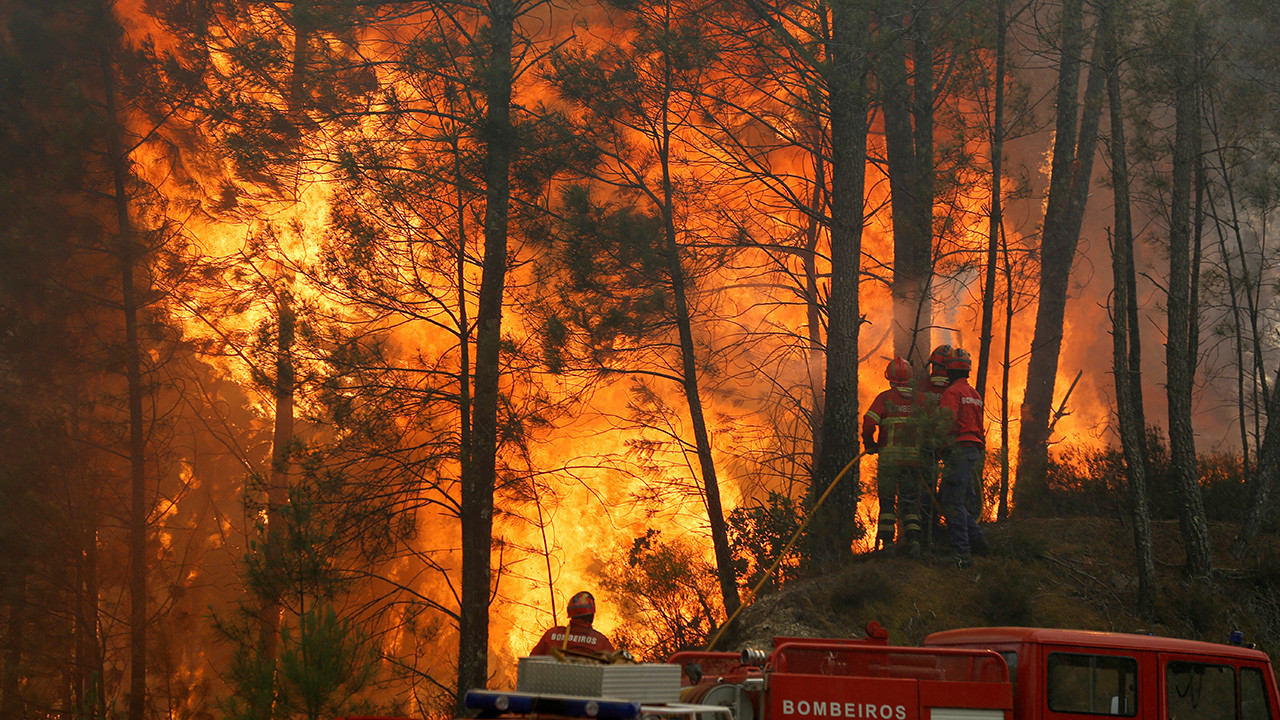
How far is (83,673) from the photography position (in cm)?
1728

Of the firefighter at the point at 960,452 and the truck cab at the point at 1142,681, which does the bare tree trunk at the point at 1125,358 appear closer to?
the firefighter at the point at 960,452

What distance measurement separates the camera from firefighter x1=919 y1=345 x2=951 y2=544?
10.0 metres

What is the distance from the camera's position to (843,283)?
40.7ft

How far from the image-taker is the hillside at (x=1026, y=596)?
9.44 metres

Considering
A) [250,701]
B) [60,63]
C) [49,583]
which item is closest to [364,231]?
[250,701]

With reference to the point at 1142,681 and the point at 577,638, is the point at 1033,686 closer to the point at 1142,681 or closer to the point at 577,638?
the point at 1142,681

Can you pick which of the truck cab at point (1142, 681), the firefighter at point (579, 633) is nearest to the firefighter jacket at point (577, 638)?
the firefighter at point (579, 633)

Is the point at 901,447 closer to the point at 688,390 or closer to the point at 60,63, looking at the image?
the point at 688,390

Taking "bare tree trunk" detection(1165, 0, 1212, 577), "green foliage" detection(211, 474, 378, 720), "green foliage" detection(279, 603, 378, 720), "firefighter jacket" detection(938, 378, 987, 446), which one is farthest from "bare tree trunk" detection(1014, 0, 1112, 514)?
"green foliage" detection(279, 603, 378, 720)

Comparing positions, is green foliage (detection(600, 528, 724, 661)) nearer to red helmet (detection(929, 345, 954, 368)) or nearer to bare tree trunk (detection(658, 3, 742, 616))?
bare tree trunk (detection(658, 3, 742, 616))

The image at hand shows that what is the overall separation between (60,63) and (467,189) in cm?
950

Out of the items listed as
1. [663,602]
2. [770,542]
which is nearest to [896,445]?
[770,542]

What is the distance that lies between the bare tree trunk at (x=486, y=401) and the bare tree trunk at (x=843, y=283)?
14.6ft

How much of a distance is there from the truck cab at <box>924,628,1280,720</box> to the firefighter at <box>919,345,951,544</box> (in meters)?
4.71
